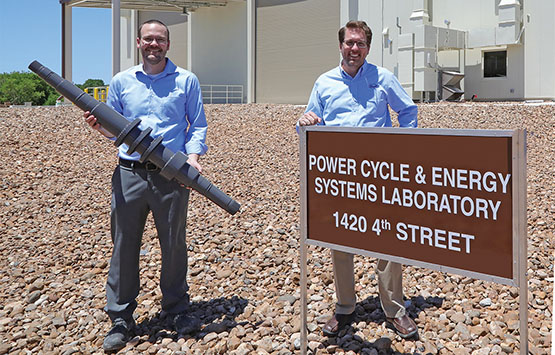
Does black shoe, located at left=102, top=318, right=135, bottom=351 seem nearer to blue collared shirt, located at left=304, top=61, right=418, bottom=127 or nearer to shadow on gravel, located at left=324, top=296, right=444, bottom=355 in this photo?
shadow on gravel, located at left=324, top=296, right=444, bottom=355

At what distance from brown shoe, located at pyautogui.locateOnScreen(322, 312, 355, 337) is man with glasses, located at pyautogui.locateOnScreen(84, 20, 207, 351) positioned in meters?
1.01

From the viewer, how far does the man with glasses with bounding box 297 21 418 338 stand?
11.8 feet

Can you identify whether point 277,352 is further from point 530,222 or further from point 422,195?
point 530,222

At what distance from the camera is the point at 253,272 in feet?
16.1

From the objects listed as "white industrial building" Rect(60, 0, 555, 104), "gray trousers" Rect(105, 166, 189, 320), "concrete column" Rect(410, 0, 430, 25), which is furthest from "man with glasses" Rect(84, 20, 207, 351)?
"concrete column" Rect(410, 0, 430, 25)

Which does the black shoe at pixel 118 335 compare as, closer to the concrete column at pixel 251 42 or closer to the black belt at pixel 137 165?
the black belt at pixel 137 165

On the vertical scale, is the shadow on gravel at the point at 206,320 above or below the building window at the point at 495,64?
below

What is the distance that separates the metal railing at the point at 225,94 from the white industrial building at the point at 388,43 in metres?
0.21

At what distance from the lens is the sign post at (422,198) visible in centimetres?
255

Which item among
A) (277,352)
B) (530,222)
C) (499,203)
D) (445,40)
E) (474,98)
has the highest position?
(445,40)

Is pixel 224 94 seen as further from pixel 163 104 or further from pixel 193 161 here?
pixel 193 161

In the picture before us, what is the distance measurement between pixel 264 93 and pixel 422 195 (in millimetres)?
26715

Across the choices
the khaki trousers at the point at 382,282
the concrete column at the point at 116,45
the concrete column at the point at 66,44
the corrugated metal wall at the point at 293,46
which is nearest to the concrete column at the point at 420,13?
the corrugated metal wall at the point at 293,46

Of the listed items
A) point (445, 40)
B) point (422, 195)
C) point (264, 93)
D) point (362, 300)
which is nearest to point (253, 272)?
point (362, 300)
